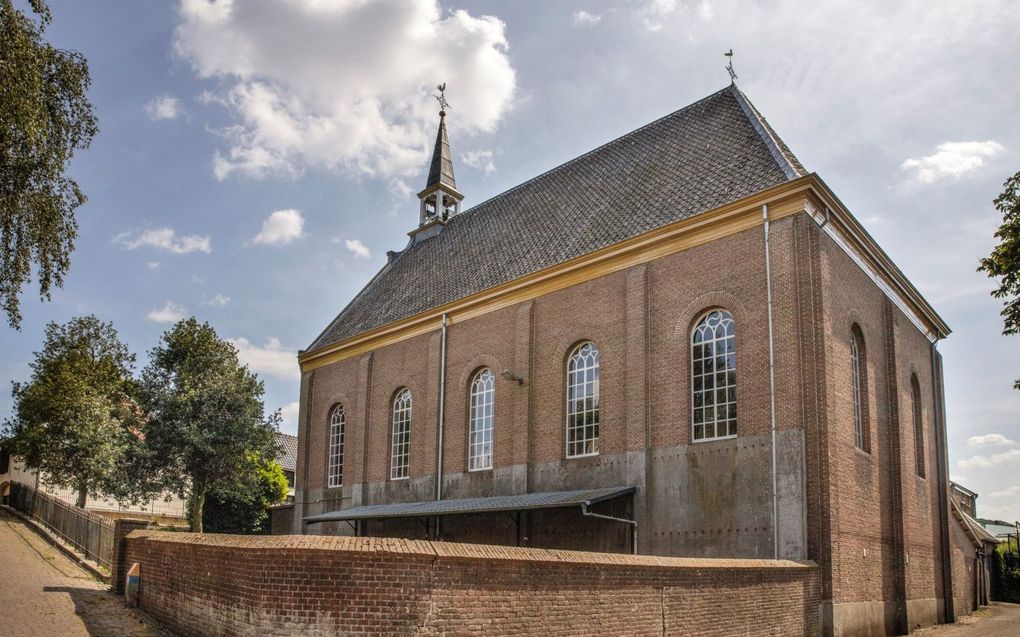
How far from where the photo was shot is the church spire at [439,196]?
37000 mm

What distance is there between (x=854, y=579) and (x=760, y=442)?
137 inches

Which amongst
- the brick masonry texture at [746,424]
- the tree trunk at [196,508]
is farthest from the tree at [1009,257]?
the tree trunk at [196,508]

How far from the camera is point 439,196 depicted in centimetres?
3772

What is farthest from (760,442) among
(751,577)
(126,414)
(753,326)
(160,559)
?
(126,414)

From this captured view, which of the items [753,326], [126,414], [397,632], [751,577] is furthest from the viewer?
[126,414]

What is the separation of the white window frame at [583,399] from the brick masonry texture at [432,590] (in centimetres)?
807

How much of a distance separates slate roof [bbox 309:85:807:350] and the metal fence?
11438 mm

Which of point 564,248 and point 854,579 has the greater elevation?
point 564,248

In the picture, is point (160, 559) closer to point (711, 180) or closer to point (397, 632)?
point (397, 632)

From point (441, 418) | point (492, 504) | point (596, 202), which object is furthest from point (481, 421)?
point (596, 202)

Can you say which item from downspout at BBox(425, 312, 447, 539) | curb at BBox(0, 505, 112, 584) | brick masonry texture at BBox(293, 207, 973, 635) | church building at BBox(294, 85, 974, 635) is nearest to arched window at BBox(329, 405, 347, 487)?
church building at BBox(294, 85, 974, 635)

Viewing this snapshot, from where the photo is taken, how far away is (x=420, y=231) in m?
37.2

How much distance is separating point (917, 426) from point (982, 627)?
18.7ft

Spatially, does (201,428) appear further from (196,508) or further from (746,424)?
(746,424)
